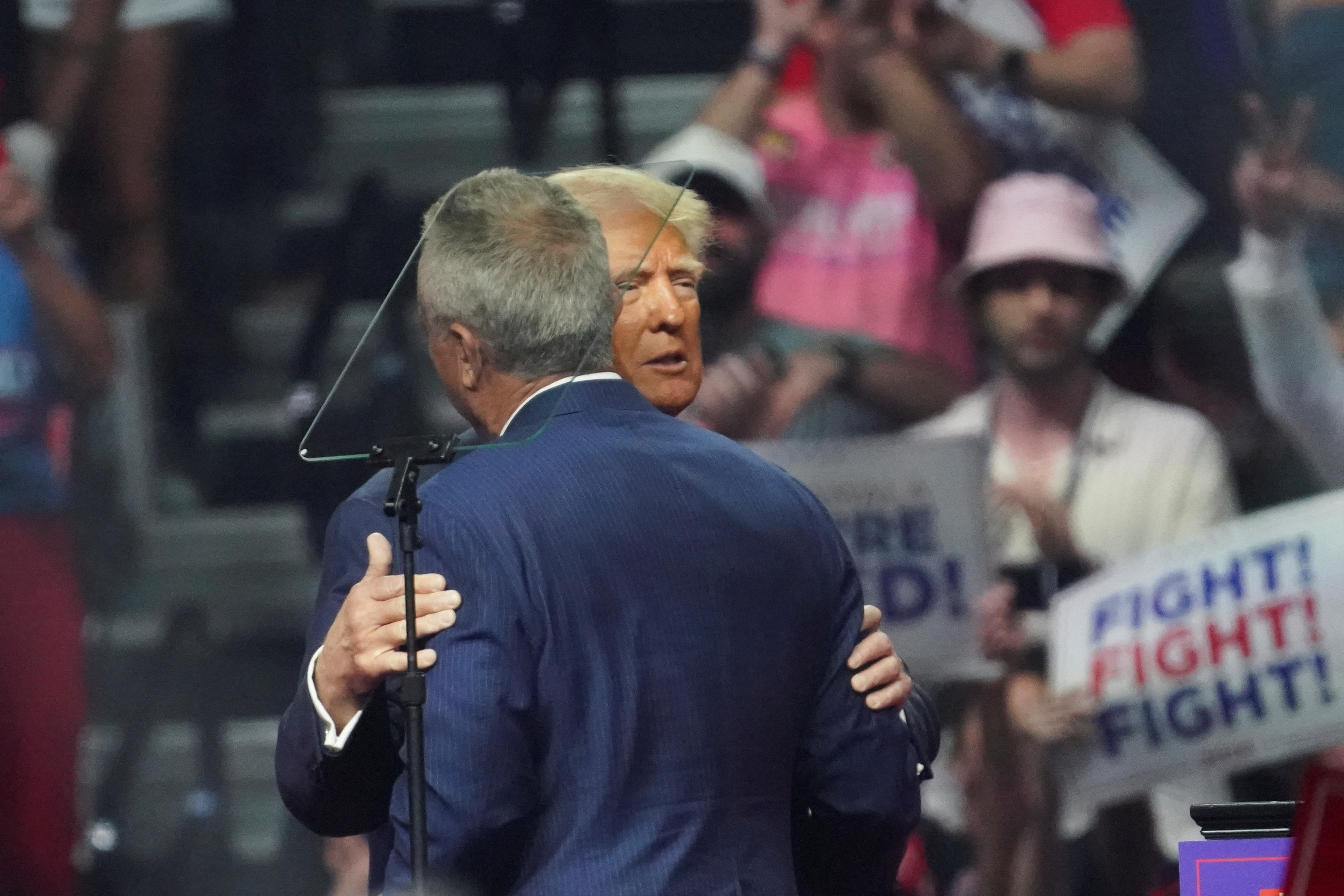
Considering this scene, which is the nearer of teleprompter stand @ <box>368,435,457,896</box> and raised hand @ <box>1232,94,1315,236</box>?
teleprompter stand @ <box>368,435,457,896</box>

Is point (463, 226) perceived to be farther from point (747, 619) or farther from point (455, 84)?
point (455, 84)

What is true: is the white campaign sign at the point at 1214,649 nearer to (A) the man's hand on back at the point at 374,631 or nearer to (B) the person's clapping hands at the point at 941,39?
(B) the person's clapping hands at the point at 941,39

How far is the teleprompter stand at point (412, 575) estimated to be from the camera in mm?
1501

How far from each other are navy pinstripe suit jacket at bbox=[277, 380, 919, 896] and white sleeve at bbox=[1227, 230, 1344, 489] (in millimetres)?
2482

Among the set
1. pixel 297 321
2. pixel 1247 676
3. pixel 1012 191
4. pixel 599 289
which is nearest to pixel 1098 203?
pixel 1012 191

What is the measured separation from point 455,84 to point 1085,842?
85.5 inches

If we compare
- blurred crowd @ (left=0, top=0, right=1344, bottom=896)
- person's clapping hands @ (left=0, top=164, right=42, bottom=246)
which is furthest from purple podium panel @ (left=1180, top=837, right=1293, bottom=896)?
person's clapping hands @ (left=0, top=164, right=42, bottom=246)

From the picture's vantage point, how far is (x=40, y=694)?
4371 mm

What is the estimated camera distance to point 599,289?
1.67 meters

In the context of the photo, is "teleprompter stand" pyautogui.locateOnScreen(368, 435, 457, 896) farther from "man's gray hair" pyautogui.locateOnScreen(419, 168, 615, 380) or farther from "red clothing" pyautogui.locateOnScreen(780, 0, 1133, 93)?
"red clothing" pyautogui.locateOnScreen(780, 0, 1133, 93)

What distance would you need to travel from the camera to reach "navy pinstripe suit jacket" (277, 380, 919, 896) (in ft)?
5.15

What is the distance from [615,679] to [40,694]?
315cm

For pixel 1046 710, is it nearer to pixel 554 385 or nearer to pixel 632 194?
pixel 632 194

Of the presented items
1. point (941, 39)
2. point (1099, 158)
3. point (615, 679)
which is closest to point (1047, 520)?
point (1099, 158)
